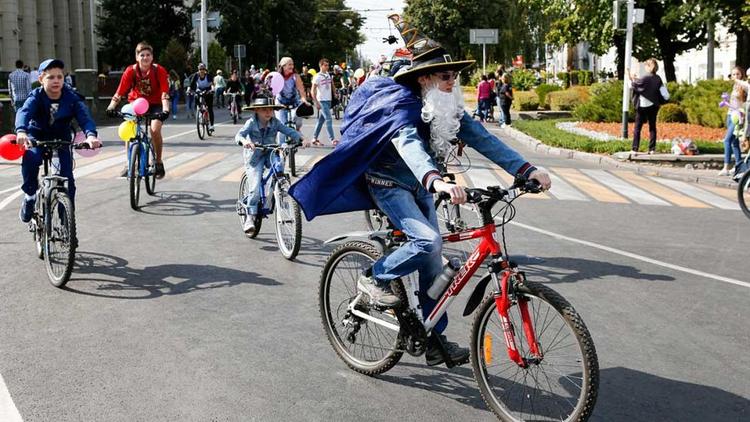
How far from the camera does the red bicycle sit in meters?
3.88

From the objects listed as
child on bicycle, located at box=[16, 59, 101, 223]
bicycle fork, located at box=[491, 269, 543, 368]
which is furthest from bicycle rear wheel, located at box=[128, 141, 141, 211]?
bicycle fork, located at box=[491, 269, 543, 368]

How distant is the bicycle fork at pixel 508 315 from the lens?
4004mm

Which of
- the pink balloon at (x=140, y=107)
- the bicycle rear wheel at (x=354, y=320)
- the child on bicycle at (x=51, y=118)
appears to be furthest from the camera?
the pink balloon at (x=140, y=107)

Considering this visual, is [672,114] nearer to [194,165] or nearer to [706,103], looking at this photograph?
[706,103]

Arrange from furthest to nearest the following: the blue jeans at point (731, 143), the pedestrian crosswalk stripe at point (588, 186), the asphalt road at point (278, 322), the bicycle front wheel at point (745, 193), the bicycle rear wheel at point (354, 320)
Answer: the blue jeans at point (731, 143)
the pedestrian crosswalk stripe at point (588, 186)
the bicycle front wheel at point (745, 193)
the bicycle rear wheel at point (354, 320)
the asphalt road at point (278, 322)

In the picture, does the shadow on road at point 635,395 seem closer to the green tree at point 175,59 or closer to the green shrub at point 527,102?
the green shrub at point 527,102

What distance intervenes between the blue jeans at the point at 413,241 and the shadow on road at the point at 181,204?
6.38 m

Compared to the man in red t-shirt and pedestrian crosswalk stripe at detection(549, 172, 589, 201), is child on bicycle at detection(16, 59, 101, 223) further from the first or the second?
pedestrian crosswalk stripe at detection(549, 172, 589, 201)

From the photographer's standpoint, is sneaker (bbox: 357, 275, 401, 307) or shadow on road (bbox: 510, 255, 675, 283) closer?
sneaker (bbox: 357, 275, 401, 307)

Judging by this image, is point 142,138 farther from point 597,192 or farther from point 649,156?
point 649,156

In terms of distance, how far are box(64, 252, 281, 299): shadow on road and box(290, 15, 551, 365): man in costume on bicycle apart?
256 centimetres

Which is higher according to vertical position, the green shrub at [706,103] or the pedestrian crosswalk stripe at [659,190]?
the green shrub at [706,103]

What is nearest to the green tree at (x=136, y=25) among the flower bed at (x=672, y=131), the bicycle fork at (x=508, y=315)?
the flower bed at (x=672, y=131)

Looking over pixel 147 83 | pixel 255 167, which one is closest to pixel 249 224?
pixel 255 167
